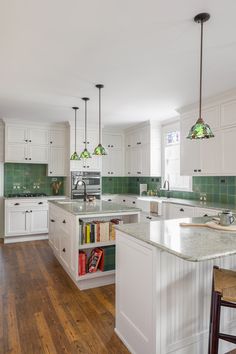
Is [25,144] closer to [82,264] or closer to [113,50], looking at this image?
[82,264]

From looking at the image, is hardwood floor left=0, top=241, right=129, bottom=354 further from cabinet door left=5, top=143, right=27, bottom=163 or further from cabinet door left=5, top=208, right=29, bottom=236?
cabinet door left=5, top=143, right=27, bottom=163

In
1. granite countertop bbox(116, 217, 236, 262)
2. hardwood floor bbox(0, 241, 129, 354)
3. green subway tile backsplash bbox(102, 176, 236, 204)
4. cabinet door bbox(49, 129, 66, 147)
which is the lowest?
hardwood floor bbox(0, 241, 129, 354)

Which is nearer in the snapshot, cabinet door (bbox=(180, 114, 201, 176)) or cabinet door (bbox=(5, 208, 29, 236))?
cabinet door (bbox=(180, 114, 201, 176))

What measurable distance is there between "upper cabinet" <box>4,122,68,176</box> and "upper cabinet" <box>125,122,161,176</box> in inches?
63.6

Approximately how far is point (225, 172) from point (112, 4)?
8.89 feet

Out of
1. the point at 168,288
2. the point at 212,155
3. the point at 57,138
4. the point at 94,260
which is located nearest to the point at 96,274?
the point at 94,260

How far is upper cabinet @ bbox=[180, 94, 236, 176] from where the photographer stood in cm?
349

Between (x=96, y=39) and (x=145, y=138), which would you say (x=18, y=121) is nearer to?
(x=145, y=138)

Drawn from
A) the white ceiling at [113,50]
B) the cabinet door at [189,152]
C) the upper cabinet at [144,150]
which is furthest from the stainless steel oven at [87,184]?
the cabinet door at [189,152]

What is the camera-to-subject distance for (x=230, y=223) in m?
2.03

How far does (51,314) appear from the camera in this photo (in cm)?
242

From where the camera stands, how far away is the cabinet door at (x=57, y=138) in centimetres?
566

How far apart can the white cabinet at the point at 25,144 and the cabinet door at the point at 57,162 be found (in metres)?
0.14

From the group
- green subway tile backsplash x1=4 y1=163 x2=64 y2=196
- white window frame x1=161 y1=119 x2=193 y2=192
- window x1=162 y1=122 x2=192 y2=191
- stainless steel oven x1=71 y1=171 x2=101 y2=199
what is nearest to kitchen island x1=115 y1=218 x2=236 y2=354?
white window frame x1=161 y1=119 x2=193 y2=192
